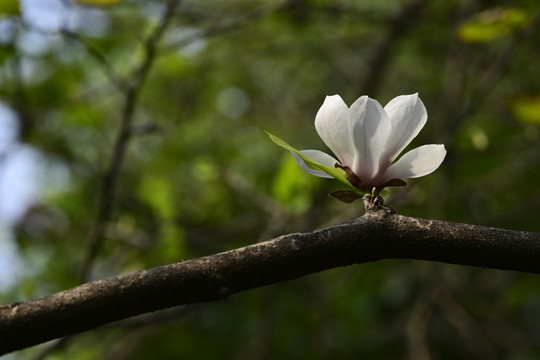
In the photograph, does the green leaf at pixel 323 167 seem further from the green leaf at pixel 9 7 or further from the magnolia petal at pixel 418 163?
the green leaf at pixel 9 7

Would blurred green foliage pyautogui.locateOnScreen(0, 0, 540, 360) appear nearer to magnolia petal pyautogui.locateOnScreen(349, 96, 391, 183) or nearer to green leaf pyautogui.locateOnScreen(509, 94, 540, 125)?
green leaf pyautogui.locateOnScreen(509, 94, 540, 125)

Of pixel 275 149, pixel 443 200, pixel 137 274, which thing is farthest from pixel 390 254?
pixel 275 149

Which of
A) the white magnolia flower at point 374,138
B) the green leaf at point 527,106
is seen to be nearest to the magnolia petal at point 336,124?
the white magnolia flower at point 374,138

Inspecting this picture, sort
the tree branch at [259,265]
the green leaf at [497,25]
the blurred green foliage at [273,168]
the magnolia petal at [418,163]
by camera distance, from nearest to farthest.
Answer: the tree branch at [259,265], the magnolia petal at [418,163], the green leaf at [497,25], the blurred green foliage at [273,168]

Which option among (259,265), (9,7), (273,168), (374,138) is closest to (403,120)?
(374,138)

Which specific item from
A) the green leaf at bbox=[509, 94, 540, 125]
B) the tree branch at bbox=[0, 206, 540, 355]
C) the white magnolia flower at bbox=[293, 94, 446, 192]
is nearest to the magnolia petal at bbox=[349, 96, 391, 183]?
the white magnolia flower at bbox=[293, 94, 446, 192]

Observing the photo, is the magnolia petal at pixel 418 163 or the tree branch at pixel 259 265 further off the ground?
the magnolia petal at pixel 418 163
